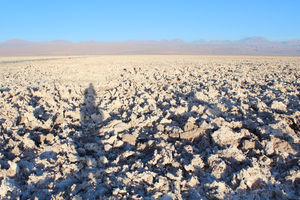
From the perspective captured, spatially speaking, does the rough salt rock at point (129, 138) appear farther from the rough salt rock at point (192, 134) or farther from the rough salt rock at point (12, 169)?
the rough salt rock at point (12, 169)

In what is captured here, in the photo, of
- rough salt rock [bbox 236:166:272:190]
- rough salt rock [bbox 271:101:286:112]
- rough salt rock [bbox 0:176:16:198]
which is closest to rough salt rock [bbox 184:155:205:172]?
rough salt rock [bbox 236:166:272:190]

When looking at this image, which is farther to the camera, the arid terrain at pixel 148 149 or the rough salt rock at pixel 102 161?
the rough salt rock at pixel 102 161

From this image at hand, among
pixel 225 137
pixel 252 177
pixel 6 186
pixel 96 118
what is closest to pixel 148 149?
pixel 225 137

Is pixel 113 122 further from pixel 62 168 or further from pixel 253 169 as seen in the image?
pixel 253 169

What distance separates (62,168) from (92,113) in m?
1.69

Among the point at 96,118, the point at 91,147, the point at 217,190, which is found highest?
the point at 96,118

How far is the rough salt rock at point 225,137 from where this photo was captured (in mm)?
2636

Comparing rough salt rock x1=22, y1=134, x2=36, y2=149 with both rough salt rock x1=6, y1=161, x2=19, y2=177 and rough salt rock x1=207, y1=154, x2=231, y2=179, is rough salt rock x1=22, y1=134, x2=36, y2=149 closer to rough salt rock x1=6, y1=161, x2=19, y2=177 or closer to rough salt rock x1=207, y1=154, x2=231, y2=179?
rough salt rock x1=6, y1=161, x2=19, y2=177

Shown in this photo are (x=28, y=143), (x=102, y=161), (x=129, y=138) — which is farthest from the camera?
(x=129, y=138)

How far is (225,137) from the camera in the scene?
2.70m

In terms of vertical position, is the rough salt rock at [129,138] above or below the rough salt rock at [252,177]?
above

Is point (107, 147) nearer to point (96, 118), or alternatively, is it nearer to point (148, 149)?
point (148, 149)

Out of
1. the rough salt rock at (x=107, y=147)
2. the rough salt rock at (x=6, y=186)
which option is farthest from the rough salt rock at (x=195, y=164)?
the rough salt rock at (x=6, y=186)

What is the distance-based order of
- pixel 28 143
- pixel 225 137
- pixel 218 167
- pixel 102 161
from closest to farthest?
pixel 218 167 → pixel 102 161 → pixel 28 143 → pixel 225 137
